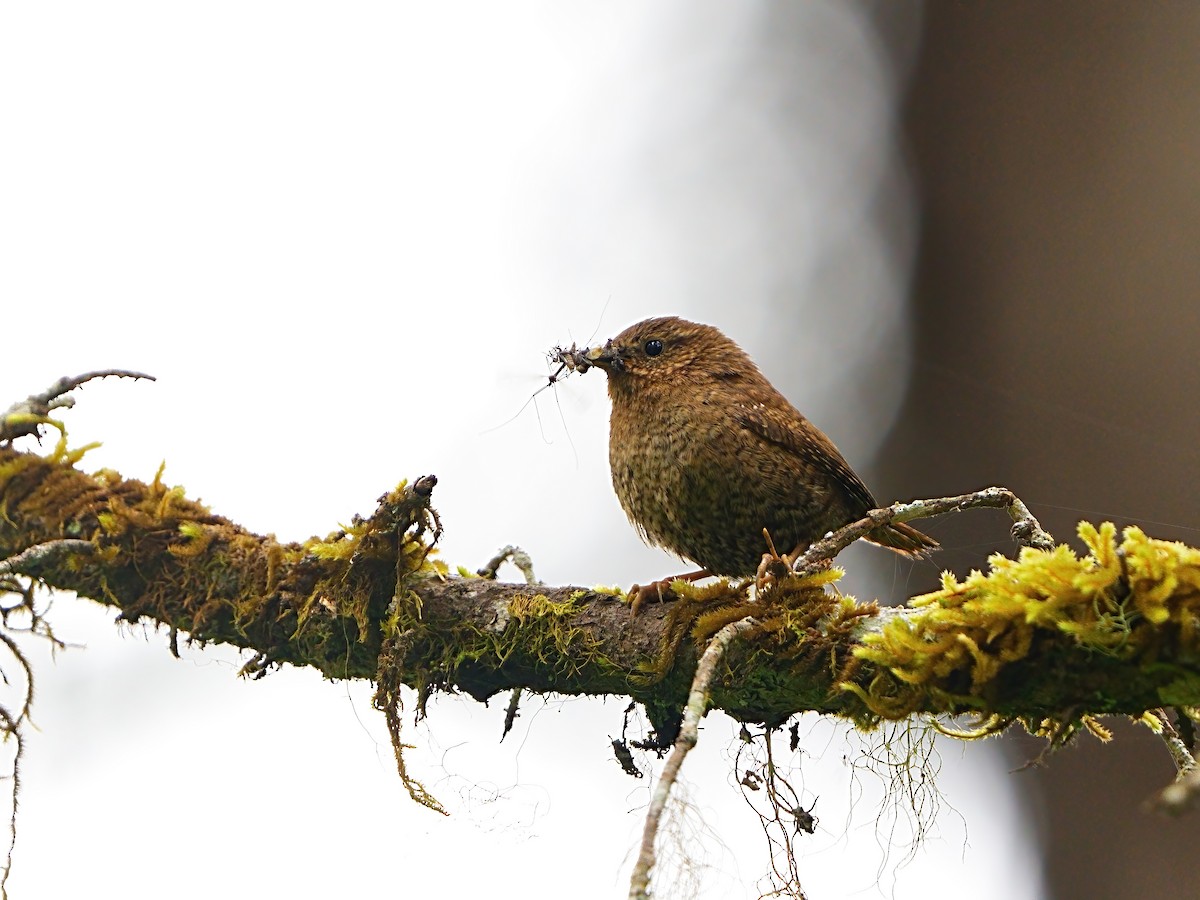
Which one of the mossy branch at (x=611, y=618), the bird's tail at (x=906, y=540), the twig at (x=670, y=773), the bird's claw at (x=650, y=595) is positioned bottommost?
the twig at (x=670, y=773)

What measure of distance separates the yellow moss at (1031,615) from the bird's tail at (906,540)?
1423 mm

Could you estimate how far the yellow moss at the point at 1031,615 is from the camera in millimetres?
1678

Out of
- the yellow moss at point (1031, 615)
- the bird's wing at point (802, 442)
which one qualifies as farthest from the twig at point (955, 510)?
the bird's wing at point (802, 442)

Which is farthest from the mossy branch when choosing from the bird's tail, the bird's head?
the bird's tail

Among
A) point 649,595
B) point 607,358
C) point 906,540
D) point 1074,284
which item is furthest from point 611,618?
point 1074,284

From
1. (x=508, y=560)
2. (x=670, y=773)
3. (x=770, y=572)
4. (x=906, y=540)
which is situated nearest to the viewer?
(x=670, y=773)

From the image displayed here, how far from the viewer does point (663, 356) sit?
361 cm

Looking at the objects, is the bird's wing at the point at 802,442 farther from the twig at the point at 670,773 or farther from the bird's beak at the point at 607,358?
the twig at the point at 670,773

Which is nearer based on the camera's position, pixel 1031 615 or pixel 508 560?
pixel 1031 615

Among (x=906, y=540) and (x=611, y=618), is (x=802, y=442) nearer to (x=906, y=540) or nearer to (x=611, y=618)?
(x=906, y=540)

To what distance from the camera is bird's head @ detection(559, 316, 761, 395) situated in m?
3.54

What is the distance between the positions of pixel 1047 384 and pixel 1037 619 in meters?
2.10

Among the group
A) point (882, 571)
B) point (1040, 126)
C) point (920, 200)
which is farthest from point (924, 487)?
point (1040, 126)

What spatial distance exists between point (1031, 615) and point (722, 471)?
4.57 ft
